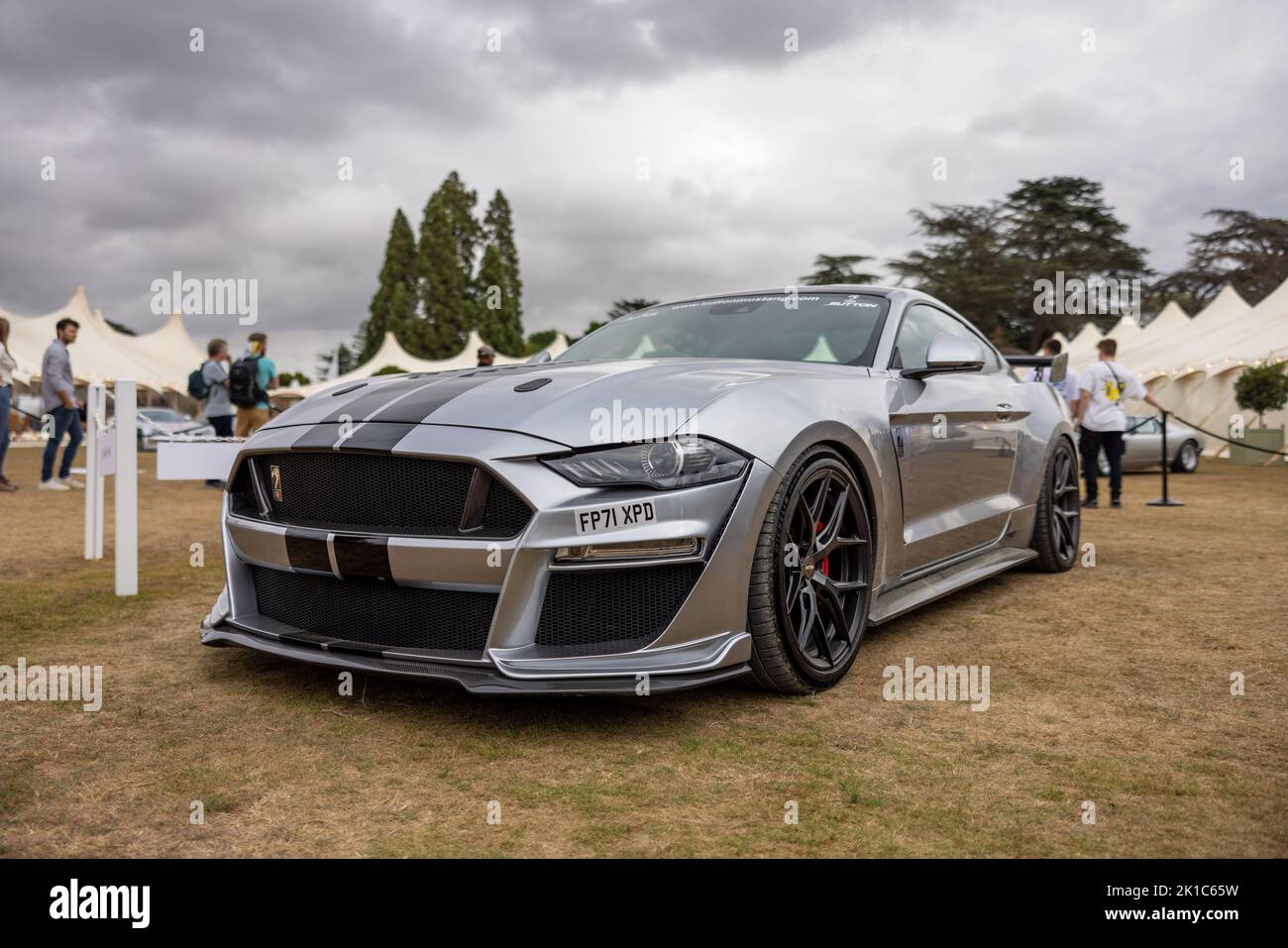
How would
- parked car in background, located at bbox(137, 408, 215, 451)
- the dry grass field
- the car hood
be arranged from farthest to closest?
parked car in background, located at bbox(137, 408, 215, 451), the car hood, the dry grass field

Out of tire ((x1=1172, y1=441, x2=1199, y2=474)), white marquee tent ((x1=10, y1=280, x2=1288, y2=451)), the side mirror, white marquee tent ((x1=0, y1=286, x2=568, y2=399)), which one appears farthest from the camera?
white marquee tent ((x1=0, y1=286, x2=568, y2=399))

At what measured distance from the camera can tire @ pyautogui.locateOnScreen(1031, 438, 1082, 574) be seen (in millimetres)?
5578

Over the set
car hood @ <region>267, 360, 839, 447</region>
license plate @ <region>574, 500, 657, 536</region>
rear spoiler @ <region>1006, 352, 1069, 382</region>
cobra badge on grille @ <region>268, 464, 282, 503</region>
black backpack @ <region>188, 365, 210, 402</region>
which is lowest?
license plate @ <region>574, 500, 657, 536</region>

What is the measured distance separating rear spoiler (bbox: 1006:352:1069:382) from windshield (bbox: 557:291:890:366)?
6.64 ft

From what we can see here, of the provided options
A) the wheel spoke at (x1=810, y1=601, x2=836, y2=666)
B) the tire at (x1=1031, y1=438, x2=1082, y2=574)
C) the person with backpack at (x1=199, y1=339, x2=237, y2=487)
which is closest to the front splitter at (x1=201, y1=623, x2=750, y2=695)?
the wheel spoke at (x1=810, y1=601, x2=836, y2=666)

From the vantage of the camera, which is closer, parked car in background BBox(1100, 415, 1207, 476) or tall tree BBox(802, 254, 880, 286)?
parked car in background BBox(1100, 415, 1207, 476)

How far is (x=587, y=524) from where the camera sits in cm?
274

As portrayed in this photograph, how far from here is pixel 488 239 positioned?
5203 cm

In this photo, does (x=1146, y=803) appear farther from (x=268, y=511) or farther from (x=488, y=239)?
(x=488, y=239)

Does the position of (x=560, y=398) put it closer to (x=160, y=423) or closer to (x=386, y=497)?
(x=386, y=497)

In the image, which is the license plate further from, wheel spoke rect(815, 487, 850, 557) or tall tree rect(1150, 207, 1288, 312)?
tall tree rect(1150, 207, 1288, 312)

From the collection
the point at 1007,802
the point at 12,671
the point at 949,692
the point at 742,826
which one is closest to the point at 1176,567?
the point at 949,692

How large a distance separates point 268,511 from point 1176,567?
193 inches
